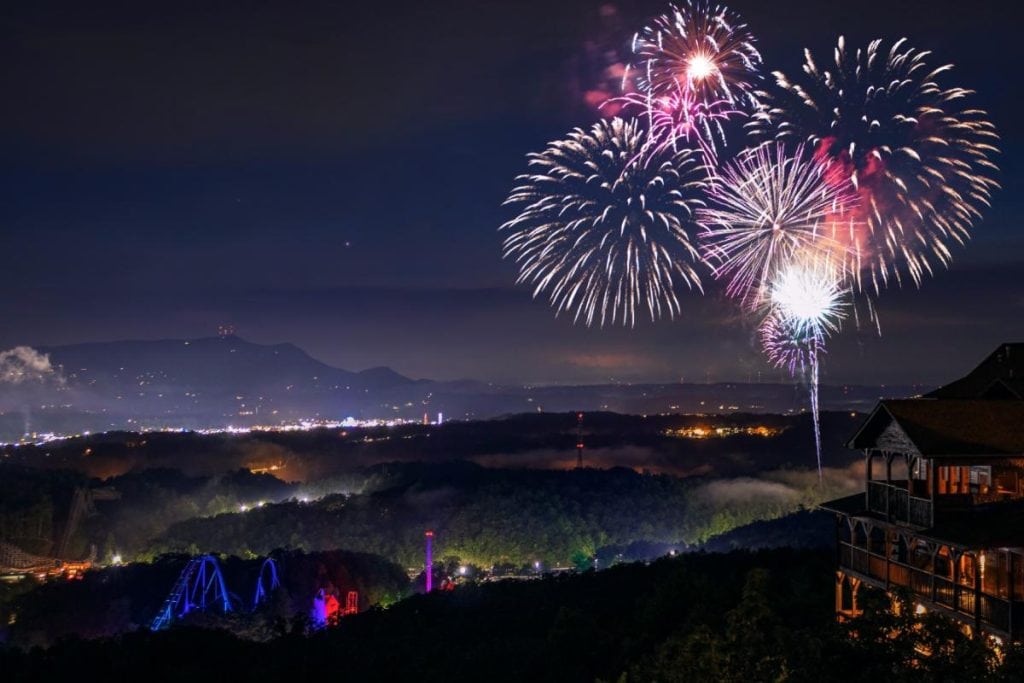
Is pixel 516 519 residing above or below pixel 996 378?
below

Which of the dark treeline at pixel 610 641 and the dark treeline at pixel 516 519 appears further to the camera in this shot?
the dark treeline at pixel 516 519

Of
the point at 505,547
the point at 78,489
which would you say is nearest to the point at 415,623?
the point at 505,547

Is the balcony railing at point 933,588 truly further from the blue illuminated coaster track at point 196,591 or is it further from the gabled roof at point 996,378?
the blue illuminated coaster track at point 196,591

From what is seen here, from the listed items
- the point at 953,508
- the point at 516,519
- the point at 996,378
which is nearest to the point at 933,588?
the point at 953,508

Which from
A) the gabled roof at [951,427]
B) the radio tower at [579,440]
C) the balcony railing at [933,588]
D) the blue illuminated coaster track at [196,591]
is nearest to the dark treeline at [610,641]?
the balcony railing at [933,588]

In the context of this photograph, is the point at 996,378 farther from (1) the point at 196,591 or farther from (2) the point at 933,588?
(1) the point at 196,591

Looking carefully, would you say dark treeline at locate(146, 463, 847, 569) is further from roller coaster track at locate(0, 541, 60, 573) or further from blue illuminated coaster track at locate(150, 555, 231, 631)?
blue illuminated coaster track at locate(150, 555, 231, 631)
